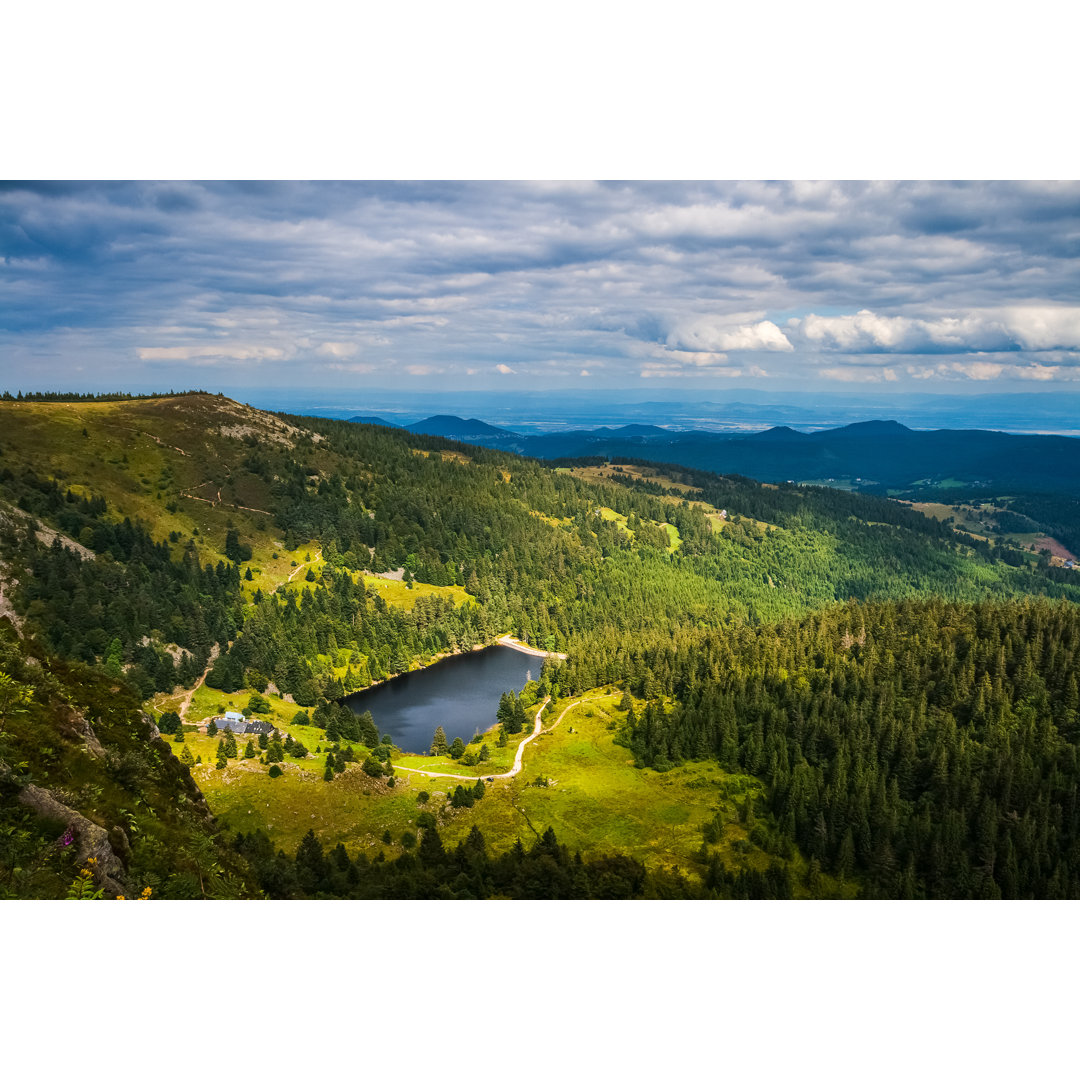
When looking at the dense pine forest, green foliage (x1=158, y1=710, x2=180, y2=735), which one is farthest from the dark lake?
green foliage (x1=158, y1=710, x2=180, y2=735)

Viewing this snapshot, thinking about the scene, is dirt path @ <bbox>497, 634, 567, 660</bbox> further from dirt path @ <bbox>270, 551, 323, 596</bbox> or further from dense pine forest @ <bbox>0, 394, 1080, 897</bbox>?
dirt path @ <bbox>270, 551, 323, 596</bbox>

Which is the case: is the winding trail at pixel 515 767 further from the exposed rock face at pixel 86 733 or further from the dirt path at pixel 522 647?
the exposed rock face at pixel 86 733

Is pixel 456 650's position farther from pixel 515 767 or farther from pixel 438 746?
pixel 515 767

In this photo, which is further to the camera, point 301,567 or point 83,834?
point 301,567

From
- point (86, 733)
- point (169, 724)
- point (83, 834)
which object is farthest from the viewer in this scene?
point (169, 724)

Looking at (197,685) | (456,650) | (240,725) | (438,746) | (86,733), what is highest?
(86,733)

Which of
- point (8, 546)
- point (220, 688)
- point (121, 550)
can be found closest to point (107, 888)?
point (220, 688)

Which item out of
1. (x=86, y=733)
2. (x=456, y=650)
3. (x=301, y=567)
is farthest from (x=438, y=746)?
(x=301, y=567)

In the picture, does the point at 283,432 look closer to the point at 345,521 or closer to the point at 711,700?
the point at 345,521
